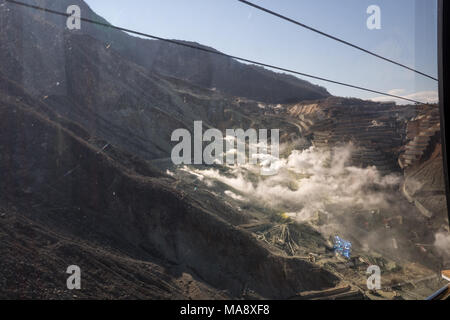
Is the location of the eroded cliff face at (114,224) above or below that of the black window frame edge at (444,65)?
below

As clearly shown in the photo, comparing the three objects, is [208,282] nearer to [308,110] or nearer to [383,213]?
[383,213]

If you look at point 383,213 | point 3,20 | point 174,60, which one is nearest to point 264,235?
point 383,213

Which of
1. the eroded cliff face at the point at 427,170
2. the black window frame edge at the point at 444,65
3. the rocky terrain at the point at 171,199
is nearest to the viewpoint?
the black window frame edge at the point at 444,65

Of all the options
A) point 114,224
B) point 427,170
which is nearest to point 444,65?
point 114,224

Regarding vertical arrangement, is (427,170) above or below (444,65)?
below

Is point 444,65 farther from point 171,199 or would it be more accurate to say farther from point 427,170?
point 427,170

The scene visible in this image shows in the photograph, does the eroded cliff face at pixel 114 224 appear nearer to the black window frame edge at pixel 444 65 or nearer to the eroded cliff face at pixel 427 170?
the black window frame edge at pixel 444 65

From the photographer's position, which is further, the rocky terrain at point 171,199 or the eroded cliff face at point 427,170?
the eroded cliff face at point 427,170

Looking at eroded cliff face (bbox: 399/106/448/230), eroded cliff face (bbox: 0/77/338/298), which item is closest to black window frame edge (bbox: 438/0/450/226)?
eroded cliff face (bbox: 0/77/338/298)

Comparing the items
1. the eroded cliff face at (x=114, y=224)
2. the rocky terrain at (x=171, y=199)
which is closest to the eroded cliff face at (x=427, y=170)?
the rocky terrain at (x=171, y=199)
